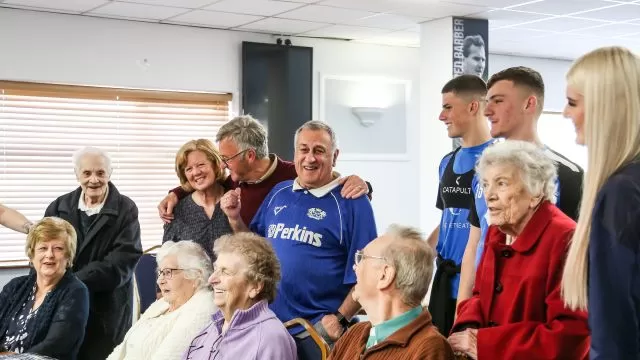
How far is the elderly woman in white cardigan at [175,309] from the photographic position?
3.11 meters

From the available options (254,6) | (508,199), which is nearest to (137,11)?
(254,6)

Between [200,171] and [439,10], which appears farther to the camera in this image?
[439,10]

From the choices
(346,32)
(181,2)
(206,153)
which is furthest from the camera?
(346,32)

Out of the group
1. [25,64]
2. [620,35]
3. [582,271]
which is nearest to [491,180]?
[582,271]

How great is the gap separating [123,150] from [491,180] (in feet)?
16.6

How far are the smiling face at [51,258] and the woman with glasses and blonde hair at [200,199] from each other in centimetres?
45

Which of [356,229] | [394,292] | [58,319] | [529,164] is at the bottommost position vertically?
[58,319]

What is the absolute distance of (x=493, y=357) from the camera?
87.1 inches

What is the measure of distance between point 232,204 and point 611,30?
521 cm

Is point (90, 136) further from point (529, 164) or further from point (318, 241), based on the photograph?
point (529, 164)

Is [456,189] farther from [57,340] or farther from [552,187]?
[57,340]

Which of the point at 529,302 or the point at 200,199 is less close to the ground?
the point at 200,199

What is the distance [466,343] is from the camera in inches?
89.6

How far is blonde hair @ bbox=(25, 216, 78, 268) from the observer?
12.6ft
